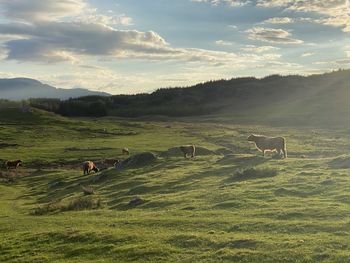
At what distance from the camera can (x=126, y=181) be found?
39.8 metres

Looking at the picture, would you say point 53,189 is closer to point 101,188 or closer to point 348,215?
point 101,188

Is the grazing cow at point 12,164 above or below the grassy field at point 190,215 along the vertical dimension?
below

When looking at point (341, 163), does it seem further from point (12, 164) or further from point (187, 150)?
point (12, 164)

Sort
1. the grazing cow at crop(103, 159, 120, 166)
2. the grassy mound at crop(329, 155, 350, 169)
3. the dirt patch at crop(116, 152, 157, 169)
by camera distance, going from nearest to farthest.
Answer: the grassy mound at crop(329, 155, 350, 169) → the dirt patch at crop(116, 152, 157, 169) → the grazing cow at crop(103, 159, 120, 166)

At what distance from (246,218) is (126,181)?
19.6 metres

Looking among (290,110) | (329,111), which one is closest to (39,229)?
(329,111)

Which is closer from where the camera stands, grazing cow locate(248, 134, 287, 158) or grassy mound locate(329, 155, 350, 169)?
grassy mound locate(329, 155, 350, 169)

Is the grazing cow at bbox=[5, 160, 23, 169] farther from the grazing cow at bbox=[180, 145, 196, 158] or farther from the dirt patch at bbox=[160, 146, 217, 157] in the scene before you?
the grazing cow at bbox=[180, 145, 196, 158]

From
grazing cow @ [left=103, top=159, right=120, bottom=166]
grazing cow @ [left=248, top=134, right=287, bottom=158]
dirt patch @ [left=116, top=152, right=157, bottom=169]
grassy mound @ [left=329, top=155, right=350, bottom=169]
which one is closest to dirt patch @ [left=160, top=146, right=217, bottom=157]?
dirt patch @ [left=116, top=152, right=157, bottom=169]

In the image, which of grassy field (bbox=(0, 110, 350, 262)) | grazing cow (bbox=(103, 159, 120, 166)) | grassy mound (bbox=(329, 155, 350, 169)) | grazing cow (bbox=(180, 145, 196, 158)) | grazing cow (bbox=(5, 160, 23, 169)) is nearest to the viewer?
Result: grassy field (bbox=(0, 110, 350, 262))

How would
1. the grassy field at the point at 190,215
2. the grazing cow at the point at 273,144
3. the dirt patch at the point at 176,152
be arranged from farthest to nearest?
the dirt patch at the point at 176,152, the grazing cow at the point at 273,144, the grassy field at the point at 190,215

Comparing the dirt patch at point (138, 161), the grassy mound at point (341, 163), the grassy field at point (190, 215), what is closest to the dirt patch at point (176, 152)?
the dirt patch at point (138, 161)

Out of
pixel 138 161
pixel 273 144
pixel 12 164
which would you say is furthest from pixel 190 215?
pixel 12 164

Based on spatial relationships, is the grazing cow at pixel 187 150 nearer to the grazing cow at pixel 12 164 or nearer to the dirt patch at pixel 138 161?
the dirt patch at pixel 138 161
